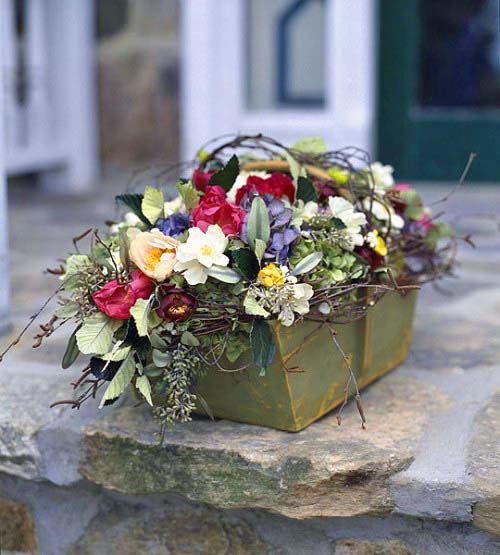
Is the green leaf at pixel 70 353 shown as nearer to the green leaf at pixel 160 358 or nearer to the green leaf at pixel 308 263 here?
the green leaf at pixel 160 358

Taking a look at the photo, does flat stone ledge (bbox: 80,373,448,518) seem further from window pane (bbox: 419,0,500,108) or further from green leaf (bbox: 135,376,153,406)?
window pane (bbox: 419,0,500,108)

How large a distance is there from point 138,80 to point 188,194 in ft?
9.52

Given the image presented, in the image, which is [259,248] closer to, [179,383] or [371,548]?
[179,383]

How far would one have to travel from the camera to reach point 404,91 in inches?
138

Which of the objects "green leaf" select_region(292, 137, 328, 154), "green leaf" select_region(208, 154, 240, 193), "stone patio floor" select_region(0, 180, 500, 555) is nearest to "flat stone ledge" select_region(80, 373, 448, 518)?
"stone patio floor" select_region(0, 180, 500, 555)

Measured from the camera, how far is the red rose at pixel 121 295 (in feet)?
3.78

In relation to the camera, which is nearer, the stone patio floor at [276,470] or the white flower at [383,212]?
the stone patio floor at [276,470]

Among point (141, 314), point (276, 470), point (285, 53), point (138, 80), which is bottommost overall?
point (276, 470)

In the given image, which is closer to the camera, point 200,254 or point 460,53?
point 200,254

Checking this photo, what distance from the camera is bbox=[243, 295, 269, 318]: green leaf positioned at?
3.68 ft

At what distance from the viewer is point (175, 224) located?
125 cm

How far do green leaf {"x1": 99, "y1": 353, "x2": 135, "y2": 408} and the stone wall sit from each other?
9.80 ft

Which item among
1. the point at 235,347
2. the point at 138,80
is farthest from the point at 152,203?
the point at 138,80

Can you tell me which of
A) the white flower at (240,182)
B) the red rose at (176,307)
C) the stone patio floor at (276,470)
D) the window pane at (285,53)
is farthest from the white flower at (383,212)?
the window pane at (285,53)
